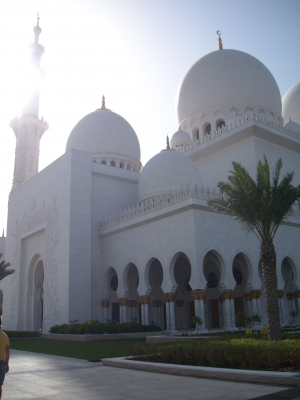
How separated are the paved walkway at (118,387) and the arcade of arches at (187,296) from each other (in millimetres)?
9315

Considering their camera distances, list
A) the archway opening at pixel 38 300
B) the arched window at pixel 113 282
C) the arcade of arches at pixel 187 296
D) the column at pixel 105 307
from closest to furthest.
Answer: the arcade of arches at pixel 187 296 < the column at pixel 105 307 < the arched window at pixel 113 282 < the archway opening at pixel 38 300

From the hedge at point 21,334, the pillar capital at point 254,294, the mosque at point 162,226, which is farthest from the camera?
the hedge at point 21,334

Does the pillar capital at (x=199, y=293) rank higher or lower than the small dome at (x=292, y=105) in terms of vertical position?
lower

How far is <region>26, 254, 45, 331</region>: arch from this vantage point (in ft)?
71.5

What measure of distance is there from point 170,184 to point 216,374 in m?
13.9

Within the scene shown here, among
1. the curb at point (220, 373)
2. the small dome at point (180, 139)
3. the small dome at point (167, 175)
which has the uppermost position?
the small dome at point (180, 139)

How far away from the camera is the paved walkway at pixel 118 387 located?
464 cm

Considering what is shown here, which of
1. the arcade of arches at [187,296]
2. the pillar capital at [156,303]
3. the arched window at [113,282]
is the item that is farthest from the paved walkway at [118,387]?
the arched window at [113,282]

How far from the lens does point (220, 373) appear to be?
18.7 feet

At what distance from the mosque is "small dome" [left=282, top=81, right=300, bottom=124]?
18.1ft

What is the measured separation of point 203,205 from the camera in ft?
50.4

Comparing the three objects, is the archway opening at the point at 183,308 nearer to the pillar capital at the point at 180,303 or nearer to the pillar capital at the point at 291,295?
the pillar capital at the point at 180,303

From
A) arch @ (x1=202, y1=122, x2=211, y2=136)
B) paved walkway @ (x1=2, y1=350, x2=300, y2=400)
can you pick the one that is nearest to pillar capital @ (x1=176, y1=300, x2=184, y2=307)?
arch @ (x1=202, y1=122, x2=211, y2=136)

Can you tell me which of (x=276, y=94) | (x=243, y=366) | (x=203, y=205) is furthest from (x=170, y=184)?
(x=243, y=366)
